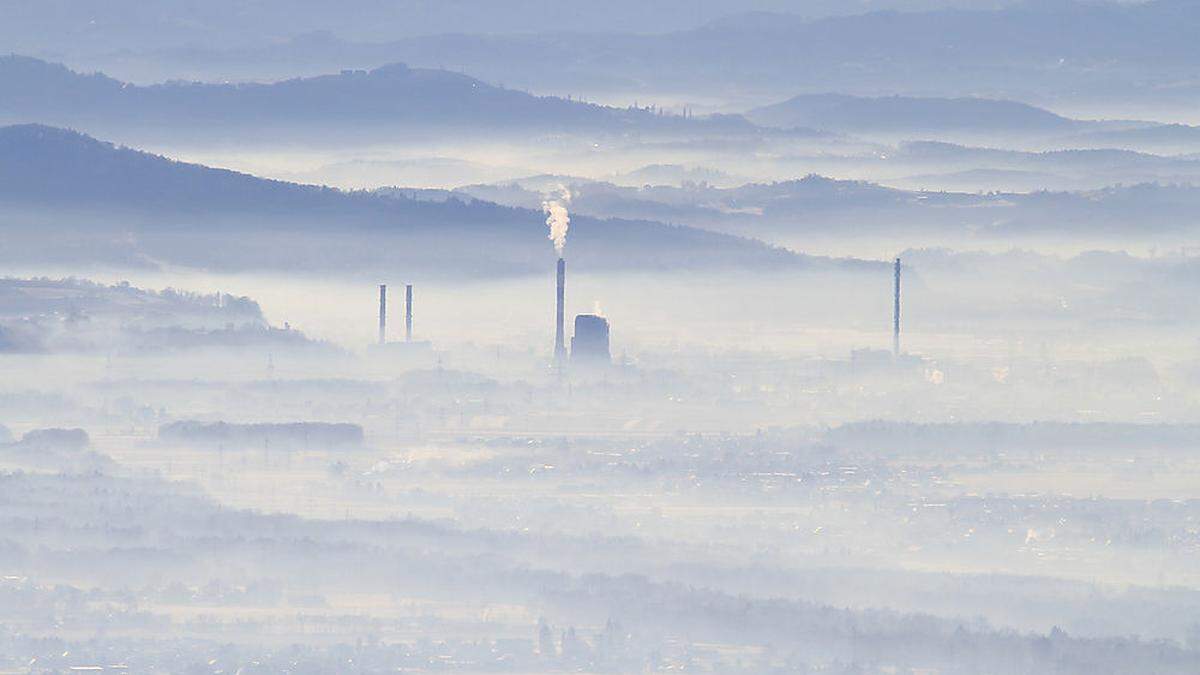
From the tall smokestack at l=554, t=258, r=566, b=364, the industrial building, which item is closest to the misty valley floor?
the tall smokestack at l=554, t=258, r=566, b=364

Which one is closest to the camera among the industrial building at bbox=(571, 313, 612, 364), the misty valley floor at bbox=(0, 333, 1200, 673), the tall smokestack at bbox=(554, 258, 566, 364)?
the misty valley floor at bbox=(0, 333, 1200, 673)

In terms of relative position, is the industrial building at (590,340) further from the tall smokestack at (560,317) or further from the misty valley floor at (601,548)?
the misty valley floor at (601,548)

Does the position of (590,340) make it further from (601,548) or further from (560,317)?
(601,548)

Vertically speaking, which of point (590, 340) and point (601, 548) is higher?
point (590, 340)

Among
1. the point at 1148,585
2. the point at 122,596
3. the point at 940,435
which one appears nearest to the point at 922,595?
the point at 1148,585

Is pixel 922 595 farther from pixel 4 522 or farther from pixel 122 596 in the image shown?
pixel 4 522

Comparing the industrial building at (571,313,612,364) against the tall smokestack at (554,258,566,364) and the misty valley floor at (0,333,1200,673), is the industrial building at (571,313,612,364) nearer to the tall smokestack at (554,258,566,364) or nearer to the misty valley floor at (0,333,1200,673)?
the tall smokestack at (554,258,566,364)

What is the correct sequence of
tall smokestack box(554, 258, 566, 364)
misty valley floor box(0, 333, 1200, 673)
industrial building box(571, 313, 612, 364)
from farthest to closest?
1. industrial building box(571, 313, 612, 364)
2. tall smokestack box(554, 258, 566, 364)
3. misty valley floor box(0, 333, 1200, 673)

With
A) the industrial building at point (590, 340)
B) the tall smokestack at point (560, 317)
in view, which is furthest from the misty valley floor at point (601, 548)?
the industrial building at point (590, 340)

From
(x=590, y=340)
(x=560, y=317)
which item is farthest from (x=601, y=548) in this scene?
(x=560, y=317)

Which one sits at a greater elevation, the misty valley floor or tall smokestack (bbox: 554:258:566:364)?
tall smokestack (bbox: 554:258:566:364)

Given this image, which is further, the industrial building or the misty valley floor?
the industrial building
